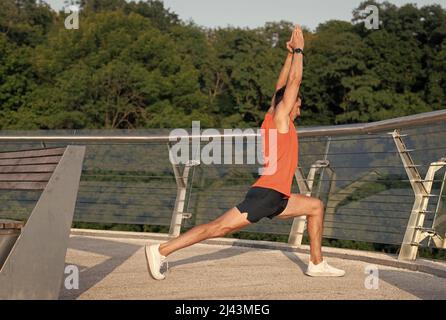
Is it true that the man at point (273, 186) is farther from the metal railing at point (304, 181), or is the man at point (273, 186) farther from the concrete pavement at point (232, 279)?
the metal railing at point (304, 181)

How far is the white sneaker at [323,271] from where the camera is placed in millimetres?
7934

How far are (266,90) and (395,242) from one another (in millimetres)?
54699

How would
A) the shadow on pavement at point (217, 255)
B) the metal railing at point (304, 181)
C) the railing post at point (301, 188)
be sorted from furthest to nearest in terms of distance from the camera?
the railing post at point (301, 188), the shadow on pavement at point (217, 255), the metal railing at point (304, 181)

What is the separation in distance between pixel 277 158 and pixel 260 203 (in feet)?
1.23

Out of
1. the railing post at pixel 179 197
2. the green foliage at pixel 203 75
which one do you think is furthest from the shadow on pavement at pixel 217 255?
the green foliage at pixel 203 75

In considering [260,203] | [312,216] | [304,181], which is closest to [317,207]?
[312,216]

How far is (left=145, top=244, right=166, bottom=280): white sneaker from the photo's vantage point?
765 cm

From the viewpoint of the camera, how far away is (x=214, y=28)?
91.1m

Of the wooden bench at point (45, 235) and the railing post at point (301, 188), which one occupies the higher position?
the wooden bench at point (45, 235)

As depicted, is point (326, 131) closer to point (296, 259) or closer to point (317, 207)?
point (296, 259)

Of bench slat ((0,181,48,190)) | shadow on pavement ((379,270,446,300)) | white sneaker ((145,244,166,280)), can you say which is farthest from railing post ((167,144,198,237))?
bench slat ((0,181,48,190))

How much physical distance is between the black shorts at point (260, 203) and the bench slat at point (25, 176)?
1.73m

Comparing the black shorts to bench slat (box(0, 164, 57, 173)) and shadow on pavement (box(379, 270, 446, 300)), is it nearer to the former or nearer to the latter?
shadow on pavement (box(379, 270, 446, 300))

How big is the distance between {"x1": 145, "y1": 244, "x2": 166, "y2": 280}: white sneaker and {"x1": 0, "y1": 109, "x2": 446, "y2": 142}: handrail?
8.41 ft
